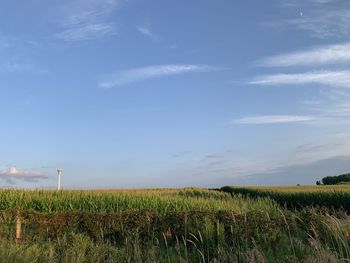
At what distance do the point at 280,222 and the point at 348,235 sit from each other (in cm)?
200

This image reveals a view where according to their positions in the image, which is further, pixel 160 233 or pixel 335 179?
pixel 335 179

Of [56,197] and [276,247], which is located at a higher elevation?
[56,197]

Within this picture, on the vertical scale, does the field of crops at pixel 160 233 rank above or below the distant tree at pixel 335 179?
below

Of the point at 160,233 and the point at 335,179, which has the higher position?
the point at 335,179

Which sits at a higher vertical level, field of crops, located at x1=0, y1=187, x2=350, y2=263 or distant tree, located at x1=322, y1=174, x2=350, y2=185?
distant tree, located at x1=322, y1=174, x2=350, y2=185

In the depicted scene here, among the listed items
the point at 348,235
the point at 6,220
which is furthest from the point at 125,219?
the point at 348,235

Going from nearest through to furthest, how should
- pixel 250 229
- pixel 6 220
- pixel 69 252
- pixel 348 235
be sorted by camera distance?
pixel 69 252 < pixel 348 235 < pixel 250 229 < pixel 6 220

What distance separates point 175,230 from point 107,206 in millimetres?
6953

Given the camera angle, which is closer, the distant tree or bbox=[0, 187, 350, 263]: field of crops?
bbox=[0, 187, 350, 263]: field of crops

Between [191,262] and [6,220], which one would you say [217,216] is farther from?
[6,220]

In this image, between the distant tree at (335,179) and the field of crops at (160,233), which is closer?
the field of crops at (160,233)

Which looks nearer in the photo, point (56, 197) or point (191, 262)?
point (191, 262)

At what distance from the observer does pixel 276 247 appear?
34.1 feet

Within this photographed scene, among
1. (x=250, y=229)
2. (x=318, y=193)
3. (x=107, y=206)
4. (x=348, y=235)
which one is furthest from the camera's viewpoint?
(x=318, y=193)
